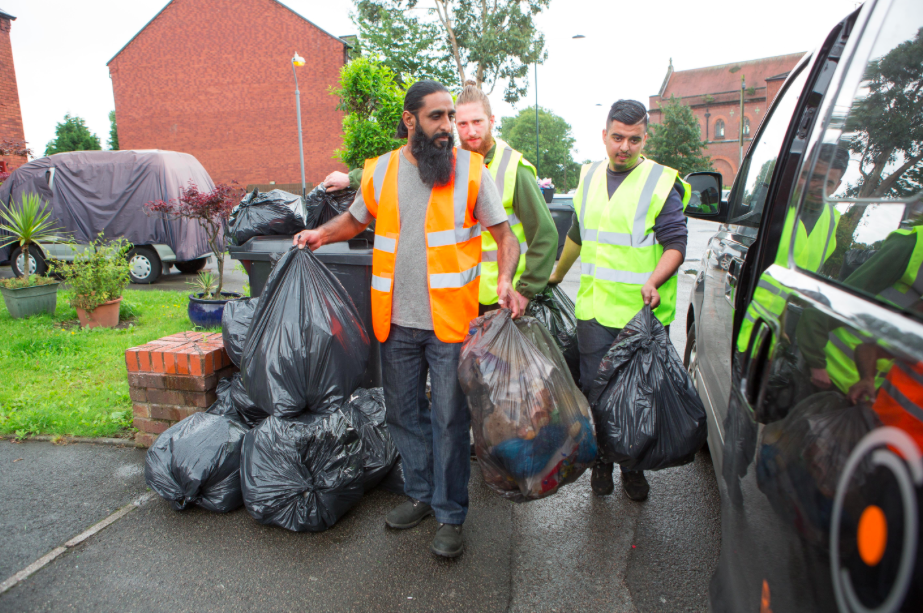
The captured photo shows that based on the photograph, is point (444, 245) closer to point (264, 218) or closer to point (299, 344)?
point (299, 344)

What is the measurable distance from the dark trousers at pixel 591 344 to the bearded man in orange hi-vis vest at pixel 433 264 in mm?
578

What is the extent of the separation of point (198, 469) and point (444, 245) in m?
1.48

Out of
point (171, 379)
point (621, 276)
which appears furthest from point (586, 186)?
point (171, 379)

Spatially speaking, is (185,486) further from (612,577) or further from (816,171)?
(816,171)

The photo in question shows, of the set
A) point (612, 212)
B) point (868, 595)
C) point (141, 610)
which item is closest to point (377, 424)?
point (141, 610)

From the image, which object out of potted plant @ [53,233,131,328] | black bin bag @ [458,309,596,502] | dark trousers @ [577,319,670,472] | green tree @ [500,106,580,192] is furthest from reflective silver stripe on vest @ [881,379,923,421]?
green tree @ [500,106,580,192]

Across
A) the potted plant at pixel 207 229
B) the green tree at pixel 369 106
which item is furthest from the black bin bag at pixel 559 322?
the green tree at pixel 369 106

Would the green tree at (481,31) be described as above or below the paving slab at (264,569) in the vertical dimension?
above

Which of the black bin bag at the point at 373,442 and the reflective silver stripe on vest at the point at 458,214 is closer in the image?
the reflective silver stripe on vest at the point at 458,214

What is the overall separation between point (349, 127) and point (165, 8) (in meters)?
24.4

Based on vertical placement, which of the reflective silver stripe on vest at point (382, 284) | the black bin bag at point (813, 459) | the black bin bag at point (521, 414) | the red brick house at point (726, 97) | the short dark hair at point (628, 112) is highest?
the red brick house at point (726, 97)

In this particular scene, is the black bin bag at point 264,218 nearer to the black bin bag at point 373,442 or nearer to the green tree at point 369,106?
the black bin bag at point 373,442

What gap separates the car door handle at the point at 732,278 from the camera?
2217 millimetres

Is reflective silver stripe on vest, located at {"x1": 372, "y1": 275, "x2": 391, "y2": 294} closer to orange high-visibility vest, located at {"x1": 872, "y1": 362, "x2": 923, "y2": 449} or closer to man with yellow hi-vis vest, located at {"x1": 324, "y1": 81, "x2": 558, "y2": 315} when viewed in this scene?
man with yellow hi-vis vest, located at {"x1": 324, "y1": 81, "x2": 558, "y2": 315}
